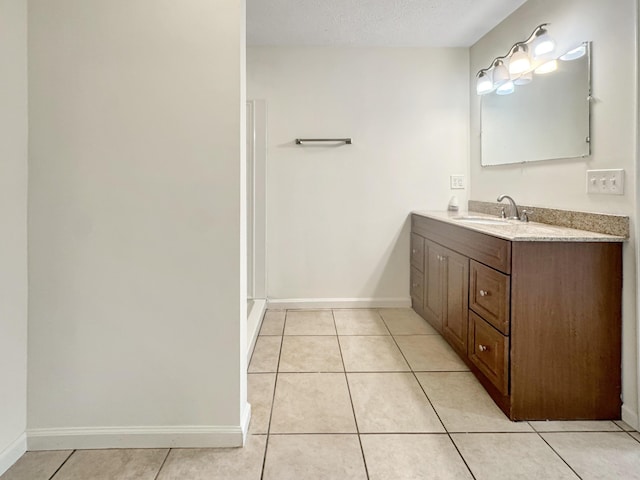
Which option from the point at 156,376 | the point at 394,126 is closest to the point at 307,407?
the point at 156,376

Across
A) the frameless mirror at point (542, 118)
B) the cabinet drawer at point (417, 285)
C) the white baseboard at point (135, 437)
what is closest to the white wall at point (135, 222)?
the white baseboard at point (135, 437)

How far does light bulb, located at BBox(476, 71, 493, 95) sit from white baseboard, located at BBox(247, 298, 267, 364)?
2355 mm

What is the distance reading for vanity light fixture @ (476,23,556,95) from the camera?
88.7 inches

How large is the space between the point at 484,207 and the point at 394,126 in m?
0.98

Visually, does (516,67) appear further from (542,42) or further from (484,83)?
(484,83)

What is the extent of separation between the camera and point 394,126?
3.31 meters

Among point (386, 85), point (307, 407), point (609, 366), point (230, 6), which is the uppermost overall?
point (386, 85)

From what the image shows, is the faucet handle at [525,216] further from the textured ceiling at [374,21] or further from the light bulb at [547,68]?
the textured ceiling at [374,21]

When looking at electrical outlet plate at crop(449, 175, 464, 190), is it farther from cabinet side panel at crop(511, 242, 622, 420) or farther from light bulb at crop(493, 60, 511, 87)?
cabinet side panel at crop(511, 242, 622, 420)

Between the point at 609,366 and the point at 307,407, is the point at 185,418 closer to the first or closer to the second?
the point at 307,407

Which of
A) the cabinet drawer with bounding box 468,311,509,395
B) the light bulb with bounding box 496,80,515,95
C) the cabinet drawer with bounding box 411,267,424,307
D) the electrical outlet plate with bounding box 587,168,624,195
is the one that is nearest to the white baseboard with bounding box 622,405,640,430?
the cabinet drawer with bounding box 468,311,509,395

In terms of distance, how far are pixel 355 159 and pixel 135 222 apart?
7.13 feet

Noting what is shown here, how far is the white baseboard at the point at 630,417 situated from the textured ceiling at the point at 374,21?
235 centimetres

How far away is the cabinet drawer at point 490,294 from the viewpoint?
1730 millimetres
